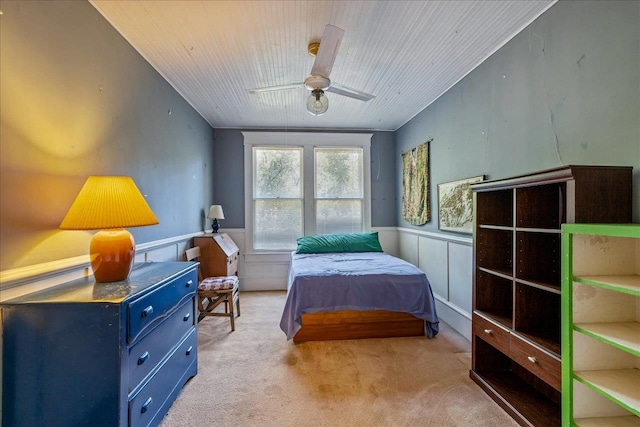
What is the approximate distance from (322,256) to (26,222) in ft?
9.52

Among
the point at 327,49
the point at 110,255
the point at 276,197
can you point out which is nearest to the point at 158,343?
the point at 110,255

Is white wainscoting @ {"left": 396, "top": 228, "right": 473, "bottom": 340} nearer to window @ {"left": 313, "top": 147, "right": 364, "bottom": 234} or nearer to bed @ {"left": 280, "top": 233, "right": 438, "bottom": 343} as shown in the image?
bed @ {"left": 280, "top": 233, "right": 438, "bottom": 343}

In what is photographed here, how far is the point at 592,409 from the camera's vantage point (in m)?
1.36

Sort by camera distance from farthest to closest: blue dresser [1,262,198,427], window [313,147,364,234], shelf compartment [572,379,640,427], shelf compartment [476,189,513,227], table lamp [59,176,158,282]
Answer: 1. window [313,147,364,234]
2. shelf compartment [476,189,513,227]
3. table lamp [59,176,158,282]
4. shelf compartment [572,379,640,427]
5. blue dresser [1,262,198,427]

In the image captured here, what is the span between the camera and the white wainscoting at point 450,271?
2793 mm

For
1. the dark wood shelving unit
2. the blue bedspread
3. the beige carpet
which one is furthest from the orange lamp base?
the dark wood shelving unit

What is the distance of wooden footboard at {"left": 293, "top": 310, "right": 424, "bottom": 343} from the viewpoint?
8.98 feet

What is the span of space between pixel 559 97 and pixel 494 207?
2.63 feet

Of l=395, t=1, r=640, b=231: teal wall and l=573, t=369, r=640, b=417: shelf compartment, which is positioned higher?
l=395, t=1, r=640, b=231: teal wall

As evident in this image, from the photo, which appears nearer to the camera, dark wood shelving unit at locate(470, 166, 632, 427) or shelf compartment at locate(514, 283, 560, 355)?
dark wood shelving unit at locate(470, 166, 632, 427)

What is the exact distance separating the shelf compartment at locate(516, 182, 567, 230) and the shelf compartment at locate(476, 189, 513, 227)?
0.33m

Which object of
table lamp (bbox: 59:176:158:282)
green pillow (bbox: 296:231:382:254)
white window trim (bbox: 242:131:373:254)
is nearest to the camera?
table lamp (bbox: 59:176:158:282)

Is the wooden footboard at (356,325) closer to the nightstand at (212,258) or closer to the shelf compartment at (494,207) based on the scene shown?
the shelf compartment at (494,207)

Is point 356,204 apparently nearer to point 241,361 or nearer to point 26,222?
point 241,361
